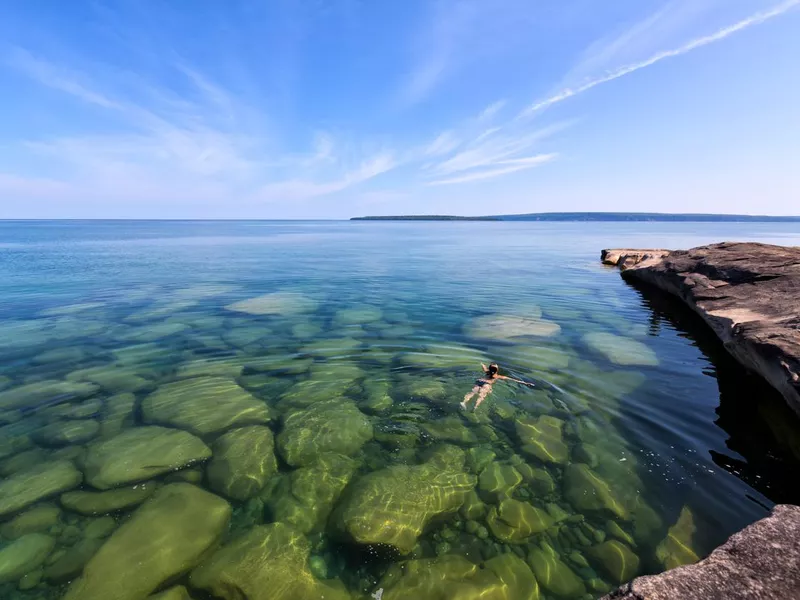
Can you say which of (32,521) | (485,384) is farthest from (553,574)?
(32,521)

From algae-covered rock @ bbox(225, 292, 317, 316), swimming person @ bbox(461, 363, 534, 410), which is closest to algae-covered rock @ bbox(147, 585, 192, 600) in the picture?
swimming person @ bbox(461, 363, 534, 410)

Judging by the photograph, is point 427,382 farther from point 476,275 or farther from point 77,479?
point 476,275

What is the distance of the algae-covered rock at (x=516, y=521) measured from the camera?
5.34 metres

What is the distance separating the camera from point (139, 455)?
22.2ft

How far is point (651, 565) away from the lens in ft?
15.7

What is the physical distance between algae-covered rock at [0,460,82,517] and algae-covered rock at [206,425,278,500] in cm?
210

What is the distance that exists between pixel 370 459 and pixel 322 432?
1.28 m

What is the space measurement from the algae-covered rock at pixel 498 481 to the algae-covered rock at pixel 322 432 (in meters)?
2.32

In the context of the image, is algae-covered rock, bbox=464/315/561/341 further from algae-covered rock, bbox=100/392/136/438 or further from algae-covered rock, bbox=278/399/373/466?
algae-covered rock, bbox=100/392/136/438

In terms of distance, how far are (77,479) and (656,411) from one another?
437 inches

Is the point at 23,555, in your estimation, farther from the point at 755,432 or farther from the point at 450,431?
the point at 755,432

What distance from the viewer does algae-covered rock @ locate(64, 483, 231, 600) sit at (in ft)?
14.6

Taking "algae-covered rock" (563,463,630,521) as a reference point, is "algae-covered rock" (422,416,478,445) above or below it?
above

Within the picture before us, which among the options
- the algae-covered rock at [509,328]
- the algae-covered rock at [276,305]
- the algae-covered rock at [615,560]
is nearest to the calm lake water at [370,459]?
the algae-covered rock at [615,560]
